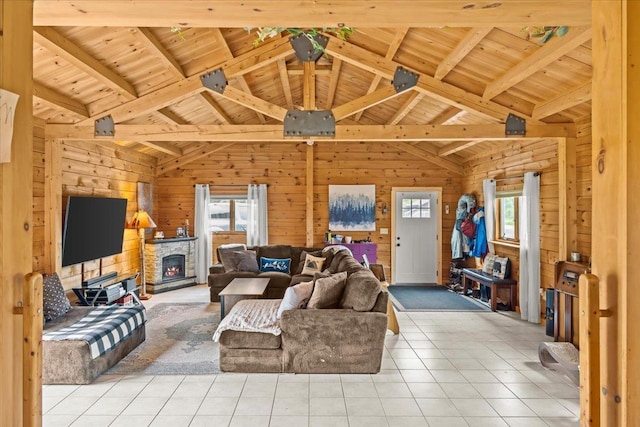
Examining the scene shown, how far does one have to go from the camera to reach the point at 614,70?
117 cm

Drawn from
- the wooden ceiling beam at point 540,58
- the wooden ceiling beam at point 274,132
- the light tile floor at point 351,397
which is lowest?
the light tile floor at point 351,397

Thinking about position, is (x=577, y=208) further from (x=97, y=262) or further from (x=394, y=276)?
(x=97, y=262)

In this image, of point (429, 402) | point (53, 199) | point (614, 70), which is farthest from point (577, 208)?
point (53, 199)

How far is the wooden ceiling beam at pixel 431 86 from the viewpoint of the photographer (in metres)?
4.55

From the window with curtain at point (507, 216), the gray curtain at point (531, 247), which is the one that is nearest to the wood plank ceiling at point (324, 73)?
the gray curtain at point (531, 247)

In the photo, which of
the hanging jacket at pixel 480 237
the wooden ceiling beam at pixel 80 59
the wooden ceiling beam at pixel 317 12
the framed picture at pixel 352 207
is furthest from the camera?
the framed picture at pixel 352 207

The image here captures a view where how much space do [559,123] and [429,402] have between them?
11.8 feet

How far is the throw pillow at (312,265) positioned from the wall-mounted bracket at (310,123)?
8.06 ft

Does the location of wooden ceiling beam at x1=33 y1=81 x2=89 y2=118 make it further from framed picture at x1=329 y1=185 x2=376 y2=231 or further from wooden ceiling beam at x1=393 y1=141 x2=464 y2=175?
wooden ceiling beam at x1=393 y1=141 x2=464 y2=175

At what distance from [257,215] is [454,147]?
4173 millimetres

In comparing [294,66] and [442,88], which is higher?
[294,66]

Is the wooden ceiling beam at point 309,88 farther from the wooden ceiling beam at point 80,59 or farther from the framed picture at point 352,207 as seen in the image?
the framed picture at point 352,207

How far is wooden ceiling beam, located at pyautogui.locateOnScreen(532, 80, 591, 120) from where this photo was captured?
367 cm

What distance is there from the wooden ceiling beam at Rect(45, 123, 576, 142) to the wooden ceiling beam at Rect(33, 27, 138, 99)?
490 mm
